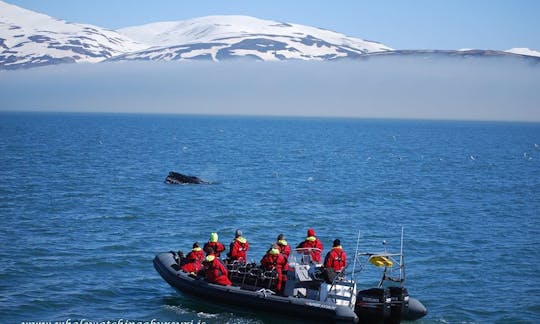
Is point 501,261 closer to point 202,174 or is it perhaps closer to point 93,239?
point 93,239

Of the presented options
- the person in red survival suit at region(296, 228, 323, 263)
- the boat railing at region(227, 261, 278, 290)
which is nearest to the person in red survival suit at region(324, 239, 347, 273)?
the person in red survival suit at region(296, 228, 323, 263)

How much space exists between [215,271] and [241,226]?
15472mm

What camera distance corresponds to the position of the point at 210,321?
24062mm

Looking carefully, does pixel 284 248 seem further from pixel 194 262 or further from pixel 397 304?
pixel 397 304

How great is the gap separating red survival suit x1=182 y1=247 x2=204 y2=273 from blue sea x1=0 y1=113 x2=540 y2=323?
1.15m

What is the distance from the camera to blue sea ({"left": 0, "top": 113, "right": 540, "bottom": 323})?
1016 inches

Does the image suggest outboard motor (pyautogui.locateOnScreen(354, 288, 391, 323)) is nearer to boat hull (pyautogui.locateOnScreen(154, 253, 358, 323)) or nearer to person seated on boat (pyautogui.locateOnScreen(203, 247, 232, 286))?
boat hull (pyautogui.locateOnScreen(154, 253, 358, 323))

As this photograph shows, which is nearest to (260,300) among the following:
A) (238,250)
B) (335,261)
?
(238,250)

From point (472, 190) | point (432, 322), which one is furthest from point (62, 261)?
point (472, 190)

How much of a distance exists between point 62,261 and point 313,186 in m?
31.6

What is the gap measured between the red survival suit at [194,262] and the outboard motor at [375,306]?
6.34 m

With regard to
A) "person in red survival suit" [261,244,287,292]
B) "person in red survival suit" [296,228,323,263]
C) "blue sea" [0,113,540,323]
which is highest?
"person in red survival suit" [296,228,323,263]

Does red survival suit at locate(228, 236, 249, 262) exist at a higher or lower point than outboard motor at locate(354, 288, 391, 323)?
higher

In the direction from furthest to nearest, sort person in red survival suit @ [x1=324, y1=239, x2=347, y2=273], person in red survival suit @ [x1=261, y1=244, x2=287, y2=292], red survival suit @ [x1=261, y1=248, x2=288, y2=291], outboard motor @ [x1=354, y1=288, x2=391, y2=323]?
red survival suit @ [x1=261, y1=248, x2=288, y2=291] < person in red survival suit @ [x1=261, y1=244, x2=287, y2=292] < person in red survival suit @ [x1=324, y1=239, x2=347, y2=273] < outboard motor @ [x1=354, y1=288, x2=391, y2=323]
